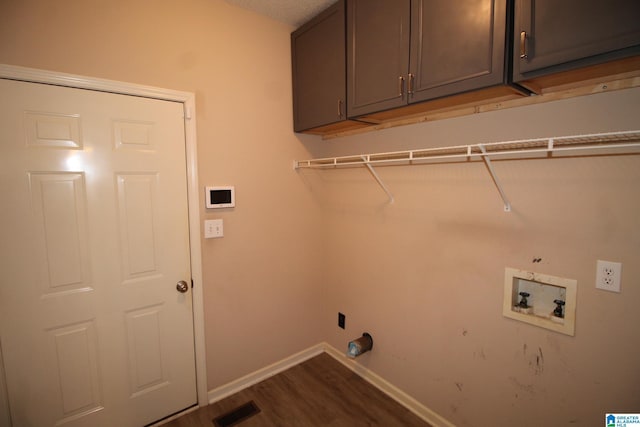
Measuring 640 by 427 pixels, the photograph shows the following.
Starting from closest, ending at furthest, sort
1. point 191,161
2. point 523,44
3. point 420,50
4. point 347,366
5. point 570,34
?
point 570,34 < point 523,44 < point 420,50 < point 191,161 < point 347,366

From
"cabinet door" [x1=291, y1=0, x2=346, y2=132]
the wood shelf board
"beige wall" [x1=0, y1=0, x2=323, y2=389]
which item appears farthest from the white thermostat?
the wood shelf board

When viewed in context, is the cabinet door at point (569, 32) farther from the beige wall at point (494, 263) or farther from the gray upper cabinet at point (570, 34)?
the beige wall at point (494, 263)

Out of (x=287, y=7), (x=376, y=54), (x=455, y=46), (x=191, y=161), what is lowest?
(x=191, y=161)

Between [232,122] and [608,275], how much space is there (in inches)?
87.9

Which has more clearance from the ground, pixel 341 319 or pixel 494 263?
pixel 494 263

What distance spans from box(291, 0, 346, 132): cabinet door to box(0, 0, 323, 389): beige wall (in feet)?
0.37

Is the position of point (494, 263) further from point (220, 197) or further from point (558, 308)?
point (220, 197)

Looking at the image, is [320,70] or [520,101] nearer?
[520,101]

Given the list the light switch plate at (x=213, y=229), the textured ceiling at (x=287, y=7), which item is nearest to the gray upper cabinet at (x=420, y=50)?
the textured ceiling at (x=287, y=7)

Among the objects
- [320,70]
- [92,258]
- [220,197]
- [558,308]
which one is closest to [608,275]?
[558,308]

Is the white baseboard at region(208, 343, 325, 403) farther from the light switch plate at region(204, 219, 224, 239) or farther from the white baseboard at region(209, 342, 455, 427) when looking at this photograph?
the light switch plate at region(204, 219, 224, 239)

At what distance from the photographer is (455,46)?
1396 mm

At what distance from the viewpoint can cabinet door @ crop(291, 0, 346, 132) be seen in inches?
78.6

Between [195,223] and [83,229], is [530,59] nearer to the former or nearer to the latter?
[195,223]
